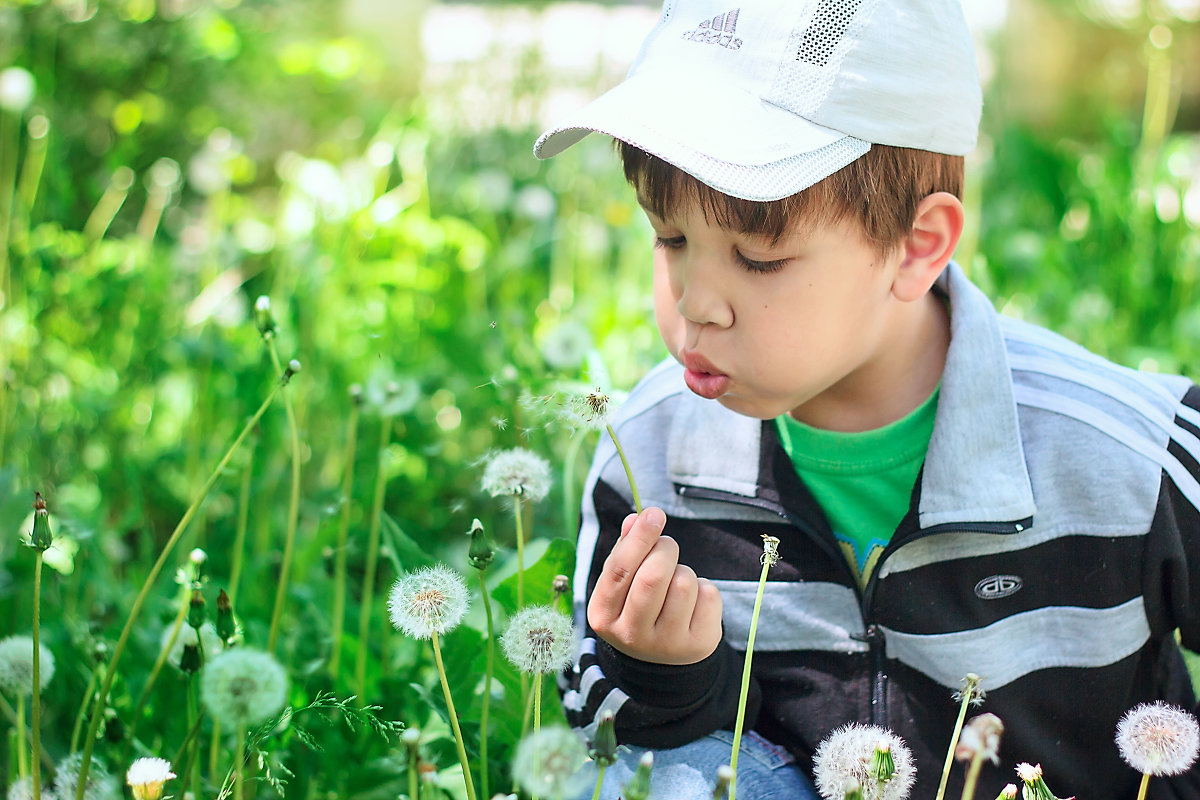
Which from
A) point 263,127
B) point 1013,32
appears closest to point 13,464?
point 263,127

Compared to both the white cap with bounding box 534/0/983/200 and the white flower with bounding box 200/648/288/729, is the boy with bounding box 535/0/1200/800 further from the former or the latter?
the white flower with bounding box 200/648/288/729

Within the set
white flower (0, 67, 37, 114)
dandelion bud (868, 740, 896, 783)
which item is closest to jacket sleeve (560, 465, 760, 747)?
dandelion bud (868, 740, 896, 783)

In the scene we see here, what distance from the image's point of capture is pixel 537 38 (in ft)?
10.4

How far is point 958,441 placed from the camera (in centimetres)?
91

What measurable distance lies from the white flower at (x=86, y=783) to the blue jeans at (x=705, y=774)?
35 cm

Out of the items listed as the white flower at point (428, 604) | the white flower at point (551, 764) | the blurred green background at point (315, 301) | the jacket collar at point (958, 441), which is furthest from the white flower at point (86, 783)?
the jacket collar at point (958, 441)

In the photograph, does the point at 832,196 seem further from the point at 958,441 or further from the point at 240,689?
the point at 240,689

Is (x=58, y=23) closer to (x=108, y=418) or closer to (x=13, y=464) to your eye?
(x=108, y=418)

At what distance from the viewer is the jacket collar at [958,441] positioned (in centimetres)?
89

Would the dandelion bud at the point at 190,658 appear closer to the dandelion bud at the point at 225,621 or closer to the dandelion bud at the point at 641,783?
the dandelion bud at the point at 225,621

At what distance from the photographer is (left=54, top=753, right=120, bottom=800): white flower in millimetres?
819

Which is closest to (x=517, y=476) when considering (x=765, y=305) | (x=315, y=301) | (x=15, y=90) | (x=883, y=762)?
(x=765, y=305)

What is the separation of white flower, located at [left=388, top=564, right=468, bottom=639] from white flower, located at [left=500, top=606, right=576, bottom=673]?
4 centimetres

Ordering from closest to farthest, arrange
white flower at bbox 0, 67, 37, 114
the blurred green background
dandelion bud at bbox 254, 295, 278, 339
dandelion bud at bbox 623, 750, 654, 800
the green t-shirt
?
dandelion bud at bbox 623, 750, 654, 800 < dandelion bud at bbox 254, 295, 278, 339 < the green t-shirt < the blurred green background < white flower at bbox 0, 67, 37, 114
